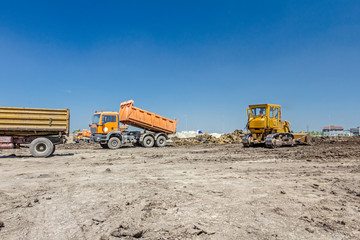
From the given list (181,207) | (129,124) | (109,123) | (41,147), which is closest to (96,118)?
(109,123)

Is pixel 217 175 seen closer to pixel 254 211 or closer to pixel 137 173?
pixel 137 173

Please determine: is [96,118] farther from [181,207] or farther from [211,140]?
[181,207]

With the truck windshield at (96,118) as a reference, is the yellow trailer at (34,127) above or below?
below

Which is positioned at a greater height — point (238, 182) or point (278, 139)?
point (278, 139)

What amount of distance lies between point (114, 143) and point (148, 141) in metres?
2.54

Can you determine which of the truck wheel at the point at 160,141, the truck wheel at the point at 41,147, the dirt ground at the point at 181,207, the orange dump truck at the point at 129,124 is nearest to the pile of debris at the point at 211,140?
the truck wheel at the point at 160,141

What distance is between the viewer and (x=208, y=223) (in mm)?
3391

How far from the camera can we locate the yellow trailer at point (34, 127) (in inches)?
447

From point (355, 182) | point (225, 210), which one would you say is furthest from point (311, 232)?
point (355, 182)

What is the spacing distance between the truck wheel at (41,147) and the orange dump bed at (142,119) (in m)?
6.09

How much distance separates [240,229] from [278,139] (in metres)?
13.5

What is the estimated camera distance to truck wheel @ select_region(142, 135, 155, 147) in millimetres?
18312

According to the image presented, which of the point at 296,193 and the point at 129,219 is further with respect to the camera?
the point at 296,193

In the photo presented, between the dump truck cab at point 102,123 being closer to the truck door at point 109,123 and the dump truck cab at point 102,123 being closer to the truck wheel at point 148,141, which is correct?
the truck door at point 109,123
